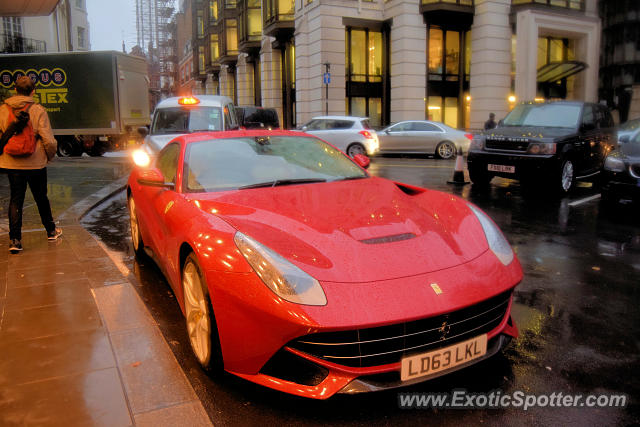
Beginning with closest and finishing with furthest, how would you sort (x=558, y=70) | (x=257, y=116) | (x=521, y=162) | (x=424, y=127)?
(x=521, y=162), (x=424, y=127), (x=257, y=116), (x=558, y=70)

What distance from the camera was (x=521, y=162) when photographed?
390 inches

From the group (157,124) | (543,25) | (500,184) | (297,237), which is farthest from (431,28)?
(297,237)

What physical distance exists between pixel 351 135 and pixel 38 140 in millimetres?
12933

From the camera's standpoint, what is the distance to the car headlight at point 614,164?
7952 millimetres

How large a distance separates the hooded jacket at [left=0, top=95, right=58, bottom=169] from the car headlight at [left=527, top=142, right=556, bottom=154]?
804 cm

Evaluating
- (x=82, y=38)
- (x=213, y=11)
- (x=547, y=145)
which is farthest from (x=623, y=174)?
(x=213, y=11)

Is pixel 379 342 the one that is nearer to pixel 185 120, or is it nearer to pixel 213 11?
pixel 185 120

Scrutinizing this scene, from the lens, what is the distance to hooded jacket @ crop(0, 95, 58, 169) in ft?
18.6

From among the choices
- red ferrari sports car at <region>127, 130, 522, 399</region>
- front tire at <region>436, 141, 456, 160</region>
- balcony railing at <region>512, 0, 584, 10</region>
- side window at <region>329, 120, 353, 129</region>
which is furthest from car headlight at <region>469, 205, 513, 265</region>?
balcony railing at <region>512, 0, 584, 10</region>

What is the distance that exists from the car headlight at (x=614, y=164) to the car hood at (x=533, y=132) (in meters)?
1.62

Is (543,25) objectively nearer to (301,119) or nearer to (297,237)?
(301,119)

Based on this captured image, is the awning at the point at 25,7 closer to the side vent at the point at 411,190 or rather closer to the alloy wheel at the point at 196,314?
the side vent at the point at 411,190

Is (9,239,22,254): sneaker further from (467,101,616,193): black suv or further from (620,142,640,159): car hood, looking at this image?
(620,142,640,159): car hood

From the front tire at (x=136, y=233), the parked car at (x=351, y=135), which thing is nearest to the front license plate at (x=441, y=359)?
the front tire at (x=136, y=233)
